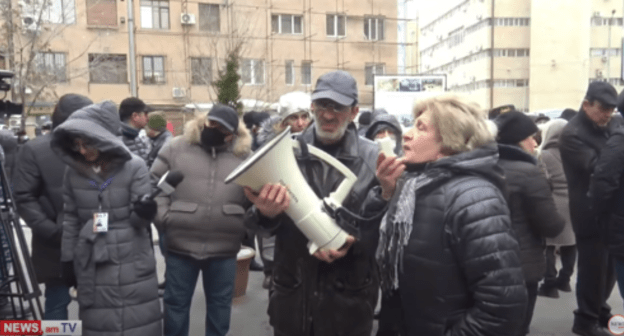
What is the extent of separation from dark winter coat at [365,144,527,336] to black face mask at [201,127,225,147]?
1.99m

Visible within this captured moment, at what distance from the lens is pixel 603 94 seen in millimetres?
4301

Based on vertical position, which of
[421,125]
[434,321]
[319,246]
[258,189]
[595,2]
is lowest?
[434,321]

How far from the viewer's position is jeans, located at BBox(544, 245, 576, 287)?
19.0ft

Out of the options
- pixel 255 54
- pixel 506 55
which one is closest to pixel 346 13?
pixel 255 54

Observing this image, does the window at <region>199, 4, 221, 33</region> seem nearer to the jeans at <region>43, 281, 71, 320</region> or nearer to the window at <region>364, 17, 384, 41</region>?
the window at <region>364, 17, 384, 41</region>

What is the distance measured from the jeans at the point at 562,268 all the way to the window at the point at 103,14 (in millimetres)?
24451

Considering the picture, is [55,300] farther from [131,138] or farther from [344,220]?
[344,220]

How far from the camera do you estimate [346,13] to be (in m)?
29.8

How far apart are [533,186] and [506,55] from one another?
50.9 metres

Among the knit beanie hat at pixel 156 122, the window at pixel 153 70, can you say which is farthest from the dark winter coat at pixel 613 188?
the window at pixel 153 70

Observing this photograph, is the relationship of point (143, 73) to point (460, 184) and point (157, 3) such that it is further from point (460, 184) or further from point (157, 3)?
point (460, 184)

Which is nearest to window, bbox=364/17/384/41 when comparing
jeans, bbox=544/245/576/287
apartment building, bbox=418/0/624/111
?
apartment building, bbox=418/0/624/111

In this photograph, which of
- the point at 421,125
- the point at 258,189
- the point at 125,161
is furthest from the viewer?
Answer: the point at 125,161

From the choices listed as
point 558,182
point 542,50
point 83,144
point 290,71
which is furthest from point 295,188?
point 542,50
